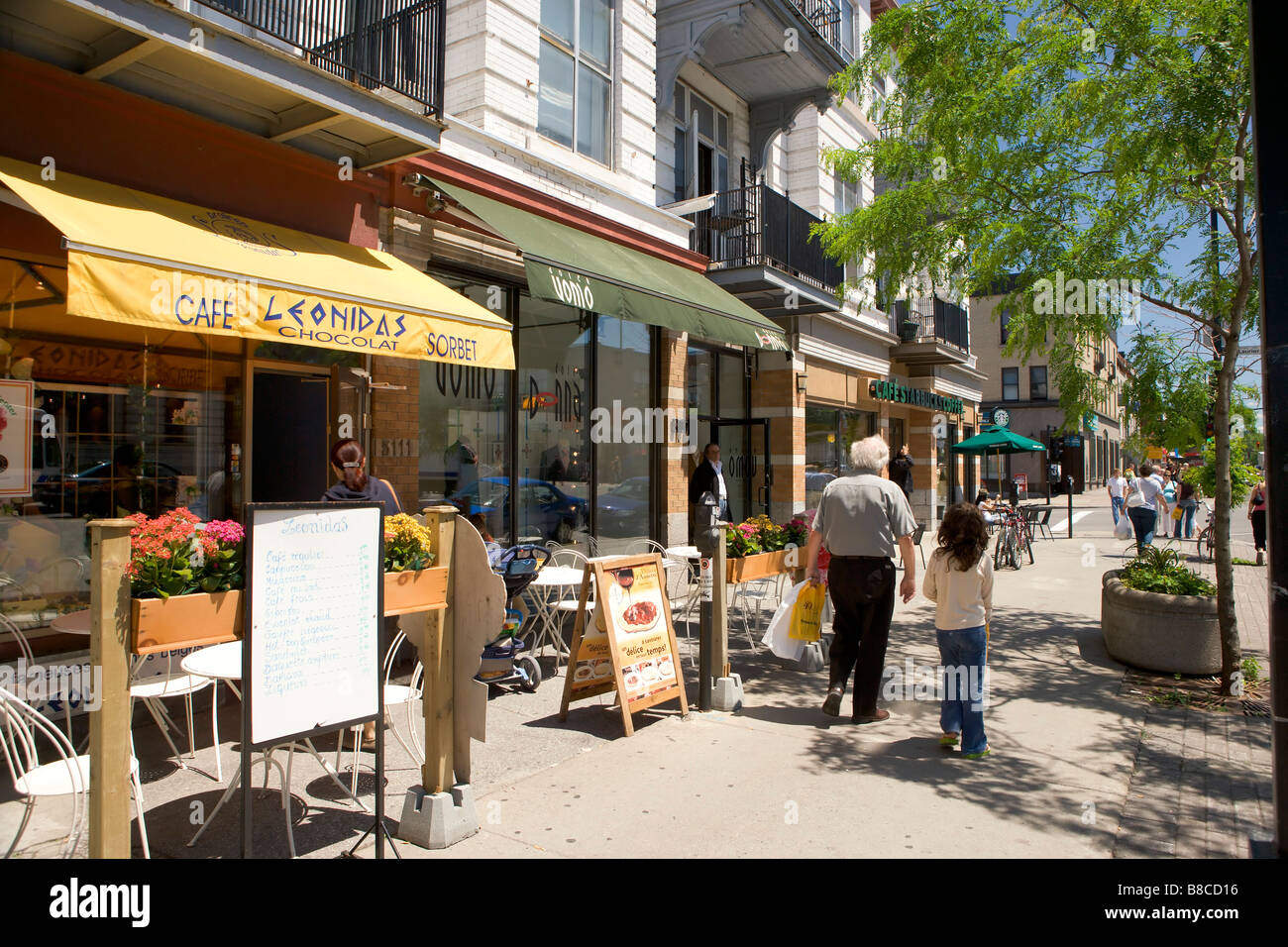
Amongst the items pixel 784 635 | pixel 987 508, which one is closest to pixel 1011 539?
pixel 987 508

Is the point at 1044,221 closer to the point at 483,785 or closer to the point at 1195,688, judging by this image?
the point at 1195,688

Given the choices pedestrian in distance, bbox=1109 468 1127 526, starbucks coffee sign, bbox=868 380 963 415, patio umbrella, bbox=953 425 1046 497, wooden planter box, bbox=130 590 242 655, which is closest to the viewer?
wooden planter box, bbox=130 590 242 655

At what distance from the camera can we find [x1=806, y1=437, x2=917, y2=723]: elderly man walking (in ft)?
18.5

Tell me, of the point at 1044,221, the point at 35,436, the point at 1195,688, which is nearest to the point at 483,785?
the point at 35,436

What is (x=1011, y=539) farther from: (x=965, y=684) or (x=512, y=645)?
(x=512, y=645)

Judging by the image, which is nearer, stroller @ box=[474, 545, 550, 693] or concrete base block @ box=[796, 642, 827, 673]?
stroller @ box=[474, 545, 550, 693]

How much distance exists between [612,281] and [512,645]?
3816 mm

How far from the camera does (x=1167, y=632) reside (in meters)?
6.98

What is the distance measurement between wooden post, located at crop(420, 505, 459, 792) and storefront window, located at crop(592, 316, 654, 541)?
21.6 feet

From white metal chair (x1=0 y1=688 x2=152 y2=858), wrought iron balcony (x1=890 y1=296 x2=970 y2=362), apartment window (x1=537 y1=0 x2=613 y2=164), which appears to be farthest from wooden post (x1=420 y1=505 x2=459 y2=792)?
wrought iron balcony (x1=890 y1=296 x2=970 y2=362)

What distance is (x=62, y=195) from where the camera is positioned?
4.86 meters

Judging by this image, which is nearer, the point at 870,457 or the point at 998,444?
the point at 870,457

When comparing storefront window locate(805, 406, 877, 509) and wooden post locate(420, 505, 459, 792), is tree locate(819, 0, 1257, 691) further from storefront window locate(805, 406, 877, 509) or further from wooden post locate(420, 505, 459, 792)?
storefront window locate(805, 406, 877, 509)
